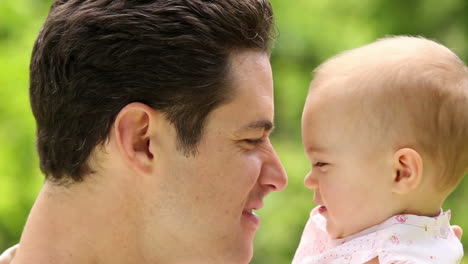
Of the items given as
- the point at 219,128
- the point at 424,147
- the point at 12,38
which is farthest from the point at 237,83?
the point at 12,38

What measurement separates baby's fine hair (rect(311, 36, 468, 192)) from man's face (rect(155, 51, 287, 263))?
0.20 metres

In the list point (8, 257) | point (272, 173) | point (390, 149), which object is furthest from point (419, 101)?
point (8, 257)

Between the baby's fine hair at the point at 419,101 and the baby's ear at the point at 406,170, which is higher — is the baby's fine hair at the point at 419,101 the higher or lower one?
the higher one

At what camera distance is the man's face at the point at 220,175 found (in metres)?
1.97

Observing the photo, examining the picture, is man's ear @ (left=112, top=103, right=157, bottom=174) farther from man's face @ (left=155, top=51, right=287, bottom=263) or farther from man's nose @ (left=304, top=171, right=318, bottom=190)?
man's nose @ (left=304, top=171, right=318, bottom=190)

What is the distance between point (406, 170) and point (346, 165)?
13 centimetres

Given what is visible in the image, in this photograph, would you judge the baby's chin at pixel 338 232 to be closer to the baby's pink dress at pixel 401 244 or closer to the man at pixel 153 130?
the baby's pink dress at pixel 401 244

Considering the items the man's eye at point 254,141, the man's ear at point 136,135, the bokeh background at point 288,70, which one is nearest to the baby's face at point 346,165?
the man's eye at point 254,141

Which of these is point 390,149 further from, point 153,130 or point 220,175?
point 153,130

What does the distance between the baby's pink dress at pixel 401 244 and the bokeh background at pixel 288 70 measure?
6.03 ft

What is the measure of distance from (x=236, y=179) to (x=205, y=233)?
0.14 meters

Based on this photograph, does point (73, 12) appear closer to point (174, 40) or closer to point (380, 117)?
point (174, 40)

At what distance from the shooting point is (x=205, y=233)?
1987mm

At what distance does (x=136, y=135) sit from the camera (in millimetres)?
1979
